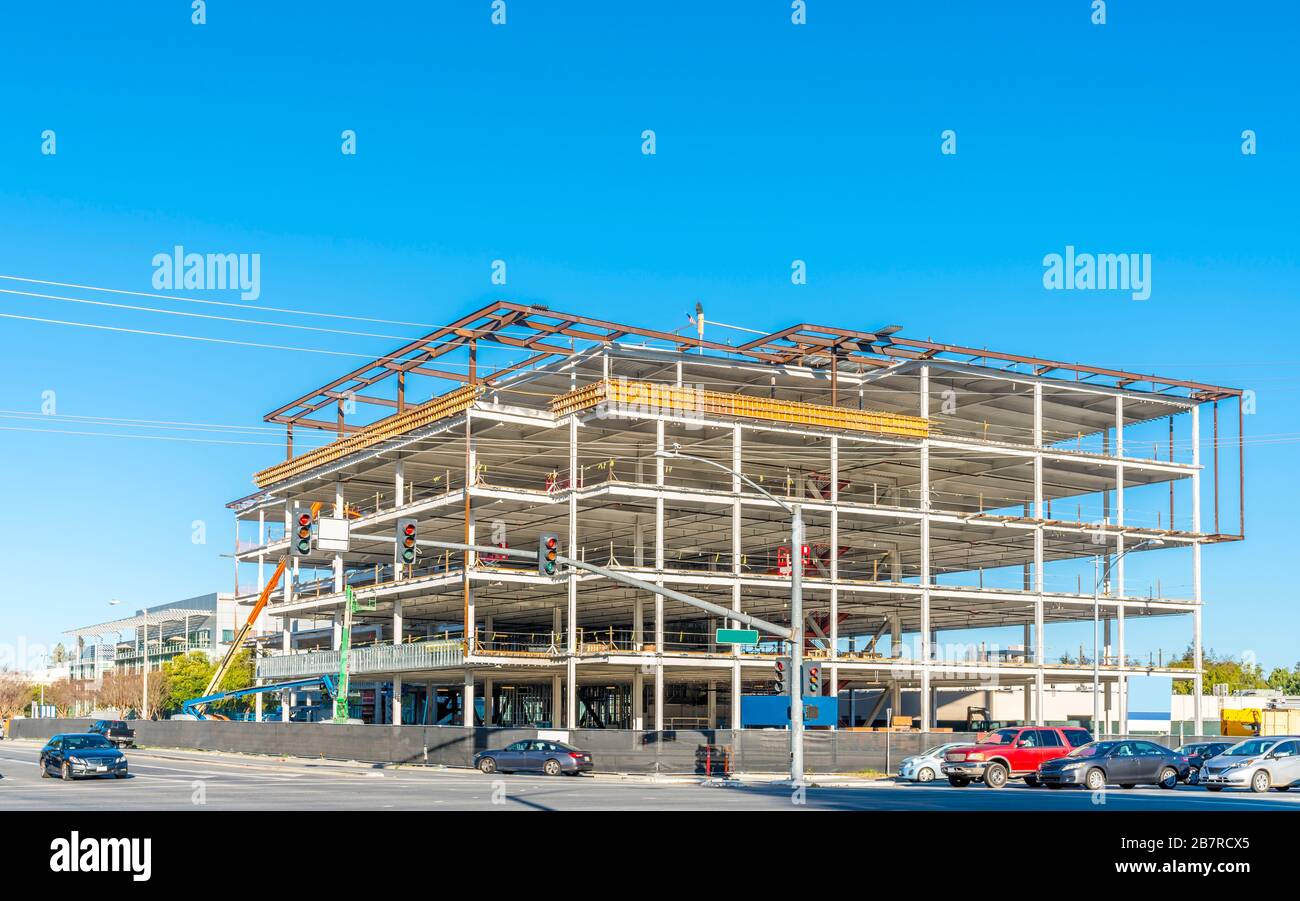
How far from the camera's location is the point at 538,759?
51969 millimetres

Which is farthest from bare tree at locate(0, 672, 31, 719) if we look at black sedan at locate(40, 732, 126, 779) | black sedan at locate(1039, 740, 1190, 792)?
black sedan at locate(1039, 740, 1190, 792)

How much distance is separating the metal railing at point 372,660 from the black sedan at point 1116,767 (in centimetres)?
3558

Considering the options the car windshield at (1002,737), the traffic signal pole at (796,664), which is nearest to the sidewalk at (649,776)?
the traffic signal pole at (796,664)

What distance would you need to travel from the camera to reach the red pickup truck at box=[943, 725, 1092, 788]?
4125cm

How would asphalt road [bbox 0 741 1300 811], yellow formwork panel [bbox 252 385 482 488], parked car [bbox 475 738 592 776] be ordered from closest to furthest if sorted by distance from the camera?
asphalt road [bbox 0 741 1300 811]
parked car [bbox 475 738 592 776]
yellow formwork panel [bbox 252 385 482 488]

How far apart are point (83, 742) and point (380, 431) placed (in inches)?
1286

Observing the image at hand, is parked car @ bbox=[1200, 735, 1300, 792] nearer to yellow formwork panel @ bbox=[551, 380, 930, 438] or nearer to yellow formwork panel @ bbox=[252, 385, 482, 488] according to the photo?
yellow formwork panel @ bbox=[551, 380, 930, 438]

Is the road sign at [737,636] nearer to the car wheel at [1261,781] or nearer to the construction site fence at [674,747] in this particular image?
the construction site fence at [674,747]

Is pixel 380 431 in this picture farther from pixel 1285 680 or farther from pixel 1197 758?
pixel 1285 680

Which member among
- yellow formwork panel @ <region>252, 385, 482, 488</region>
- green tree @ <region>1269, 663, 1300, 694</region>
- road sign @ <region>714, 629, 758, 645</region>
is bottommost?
green tree @ <region>1269, 663, 1300, 694</region>

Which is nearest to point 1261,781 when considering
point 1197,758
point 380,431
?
point 1197,758

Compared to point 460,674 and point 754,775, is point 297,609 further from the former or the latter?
point 754,775

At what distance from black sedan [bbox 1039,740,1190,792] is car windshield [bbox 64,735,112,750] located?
95.0 feet
